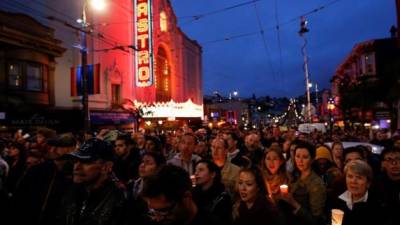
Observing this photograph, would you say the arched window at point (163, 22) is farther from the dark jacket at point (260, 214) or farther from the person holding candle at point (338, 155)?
the dark jacket at point (260, 214)

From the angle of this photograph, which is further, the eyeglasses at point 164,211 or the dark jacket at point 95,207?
the dark jacket at point 95,207

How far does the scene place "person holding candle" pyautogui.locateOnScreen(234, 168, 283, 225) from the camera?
11.0 feet

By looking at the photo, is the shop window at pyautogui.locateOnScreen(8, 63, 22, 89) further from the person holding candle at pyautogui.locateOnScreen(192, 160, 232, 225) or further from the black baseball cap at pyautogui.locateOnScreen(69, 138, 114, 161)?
the black baseball cap at pyautogui.locateOnScreen(69, 138, 114, 161)

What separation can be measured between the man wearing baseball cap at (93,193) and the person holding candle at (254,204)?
4.00ft

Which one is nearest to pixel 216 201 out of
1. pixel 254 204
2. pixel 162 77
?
pixel 254 204

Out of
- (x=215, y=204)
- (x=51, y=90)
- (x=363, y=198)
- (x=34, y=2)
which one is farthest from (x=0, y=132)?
(x=363, y=198)

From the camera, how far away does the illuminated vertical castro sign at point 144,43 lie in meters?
26.3

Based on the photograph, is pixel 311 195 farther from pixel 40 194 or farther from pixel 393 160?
pixel 40 194

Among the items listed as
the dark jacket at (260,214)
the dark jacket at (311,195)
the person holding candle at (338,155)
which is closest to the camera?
the dark jacket at (260,214)

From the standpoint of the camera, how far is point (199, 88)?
41875 mm

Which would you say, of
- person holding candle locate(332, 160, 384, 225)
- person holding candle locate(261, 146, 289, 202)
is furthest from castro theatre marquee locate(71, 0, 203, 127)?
person holding candle locate(332, 160, 384, 225)

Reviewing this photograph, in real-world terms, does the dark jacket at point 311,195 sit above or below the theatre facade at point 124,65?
below

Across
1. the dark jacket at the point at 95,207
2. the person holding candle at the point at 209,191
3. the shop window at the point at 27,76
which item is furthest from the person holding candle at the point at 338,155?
the shop window at the point at 27,76

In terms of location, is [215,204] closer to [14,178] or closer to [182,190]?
[182,190]
